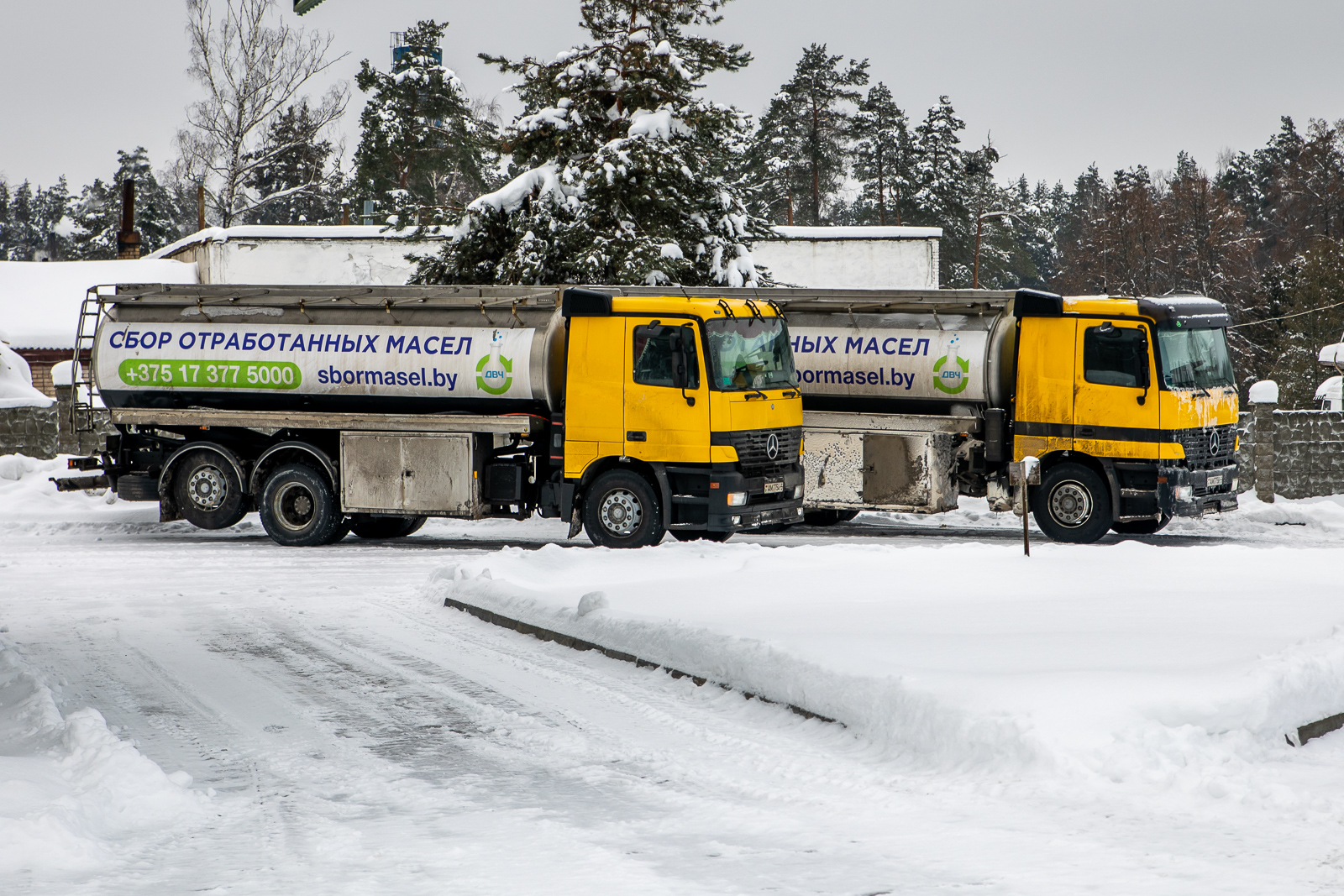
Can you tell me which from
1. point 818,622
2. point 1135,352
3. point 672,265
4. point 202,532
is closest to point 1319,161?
point 672,265

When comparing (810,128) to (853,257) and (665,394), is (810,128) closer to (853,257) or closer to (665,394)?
(853,257)

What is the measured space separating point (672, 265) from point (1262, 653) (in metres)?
17.3

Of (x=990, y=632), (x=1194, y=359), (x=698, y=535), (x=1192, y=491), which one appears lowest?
(x=990, y=632)

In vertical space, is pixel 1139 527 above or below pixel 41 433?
below

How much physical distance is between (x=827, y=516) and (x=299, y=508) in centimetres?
706

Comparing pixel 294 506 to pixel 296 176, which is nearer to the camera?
pixel 294 506

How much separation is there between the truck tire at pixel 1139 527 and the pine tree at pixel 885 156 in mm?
54406

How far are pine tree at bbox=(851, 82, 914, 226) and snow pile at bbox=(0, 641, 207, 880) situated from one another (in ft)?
218

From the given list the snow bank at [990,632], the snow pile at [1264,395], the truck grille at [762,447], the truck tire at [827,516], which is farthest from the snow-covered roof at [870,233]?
the snow bank at [990,632]

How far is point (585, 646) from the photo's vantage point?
391 inches

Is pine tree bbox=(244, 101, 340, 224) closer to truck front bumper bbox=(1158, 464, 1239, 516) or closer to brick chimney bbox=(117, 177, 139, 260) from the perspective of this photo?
brick chimney bbox=(117, 177, 139, 260)

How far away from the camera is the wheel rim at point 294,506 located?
17281 mm

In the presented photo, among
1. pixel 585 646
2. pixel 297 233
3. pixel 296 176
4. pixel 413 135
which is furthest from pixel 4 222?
pixel 585 646

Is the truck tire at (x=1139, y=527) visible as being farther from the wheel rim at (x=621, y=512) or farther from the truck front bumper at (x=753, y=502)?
the wheel rim at (x=621, y=512)
